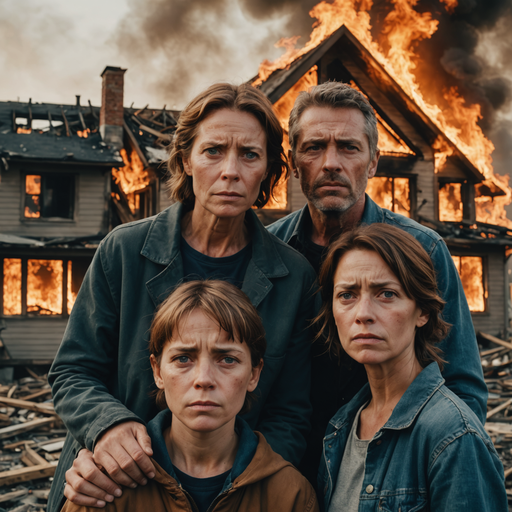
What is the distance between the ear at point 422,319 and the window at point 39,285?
1664 cm

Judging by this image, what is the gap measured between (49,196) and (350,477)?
17.8m

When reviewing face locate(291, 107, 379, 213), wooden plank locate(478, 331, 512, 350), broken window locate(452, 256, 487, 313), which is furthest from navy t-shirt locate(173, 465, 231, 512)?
broken window locate(452, 256, 487, 313)

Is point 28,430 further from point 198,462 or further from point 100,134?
point 100,134

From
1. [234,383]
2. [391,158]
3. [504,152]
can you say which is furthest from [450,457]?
[504,152]

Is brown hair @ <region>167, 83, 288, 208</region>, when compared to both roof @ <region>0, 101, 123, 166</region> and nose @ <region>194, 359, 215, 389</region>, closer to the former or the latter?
nose @ <region>194, 359, 215, 389</region>

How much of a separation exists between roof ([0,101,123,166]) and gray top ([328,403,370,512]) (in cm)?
1676

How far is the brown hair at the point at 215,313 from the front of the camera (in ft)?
8.56

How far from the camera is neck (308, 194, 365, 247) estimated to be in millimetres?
3830

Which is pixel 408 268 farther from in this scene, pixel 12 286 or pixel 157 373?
pixel 12 286

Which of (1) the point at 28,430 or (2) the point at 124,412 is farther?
(1) the point at 28,430

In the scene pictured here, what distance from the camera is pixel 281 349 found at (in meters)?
3.11

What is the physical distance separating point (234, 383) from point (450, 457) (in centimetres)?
96

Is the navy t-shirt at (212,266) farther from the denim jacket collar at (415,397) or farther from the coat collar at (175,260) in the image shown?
the denim jacket collar at (415,397)

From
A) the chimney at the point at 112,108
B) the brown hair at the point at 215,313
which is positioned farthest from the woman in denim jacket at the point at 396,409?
the chimney at the point at 112,108
